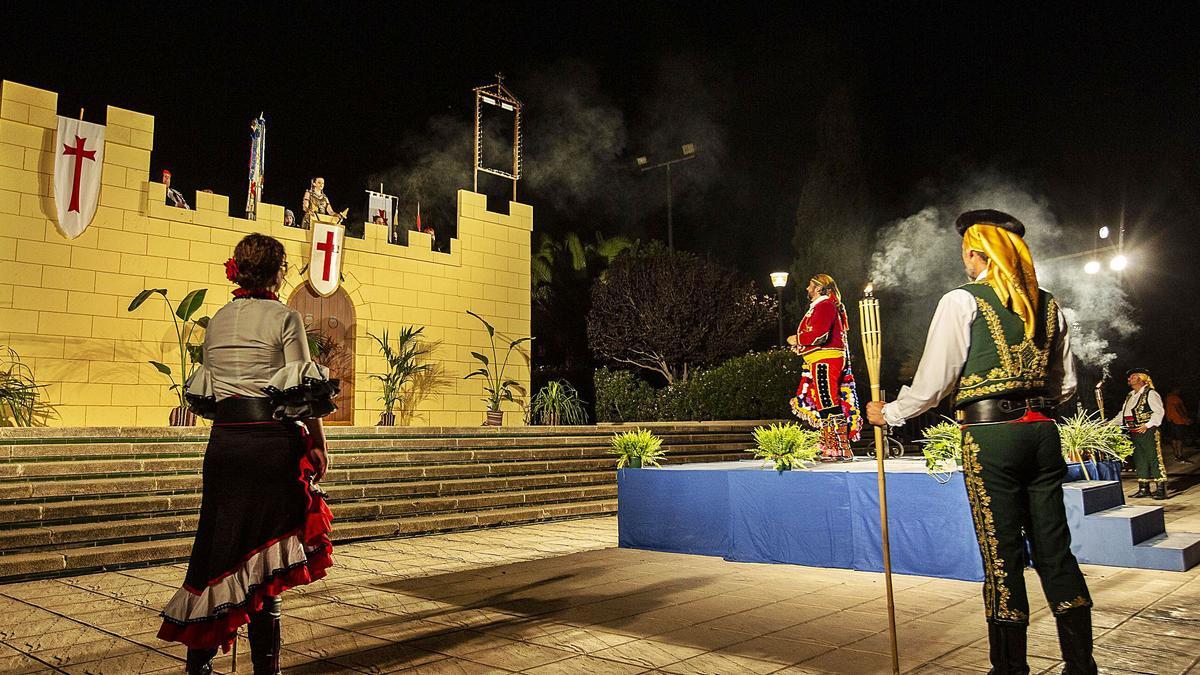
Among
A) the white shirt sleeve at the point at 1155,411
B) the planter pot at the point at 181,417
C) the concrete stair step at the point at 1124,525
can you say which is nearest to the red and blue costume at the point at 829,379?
the concrete stair step at the point at 1124,525

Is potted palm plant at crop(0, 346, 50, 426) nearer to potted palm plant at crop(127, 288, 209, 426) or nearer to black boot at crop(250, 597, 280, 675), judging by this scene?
potted palm plant at crop(127, 288, 209, 426)

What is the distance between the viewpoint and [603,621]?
3986 millimetres

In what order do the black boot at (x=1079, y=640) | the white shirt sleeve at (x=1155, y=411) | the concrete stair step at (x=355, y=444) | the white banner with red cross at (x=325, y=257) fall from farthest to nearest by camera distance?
1. the white banner with red cross at (x=325, y=257)
2. the white shirt sleeve at (x=1155, y=411)
3. the concrete stair step at (x=355, y=444)
4. the black boot at (x=1079, y=640)

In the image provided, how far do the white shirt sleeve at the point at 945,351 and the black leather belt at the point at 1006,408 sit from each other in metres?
0.14

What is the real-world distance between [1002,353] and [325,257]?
10488 mm

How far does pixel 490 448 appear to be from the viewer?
970 cm

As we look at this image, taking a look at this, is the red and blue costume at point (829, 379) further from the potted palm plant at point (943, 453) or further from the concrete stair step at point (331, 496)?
the concrete stair step at point (331, 496)

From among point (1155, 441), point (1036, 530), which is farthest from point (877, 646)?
point (1155, 441)

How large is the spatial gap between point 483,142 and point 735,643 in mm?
12764

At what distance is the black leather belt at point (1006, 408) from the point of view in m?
2.69

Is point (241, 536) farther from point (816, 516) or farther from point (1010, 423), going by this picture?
point (816, 516)

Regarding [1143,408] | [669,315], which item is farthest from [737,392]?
[1143,408]

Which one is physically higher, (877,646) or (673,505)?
(673,505)

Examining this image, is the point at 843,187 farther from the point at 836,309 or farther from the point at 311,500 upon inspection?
the point at 311,500
